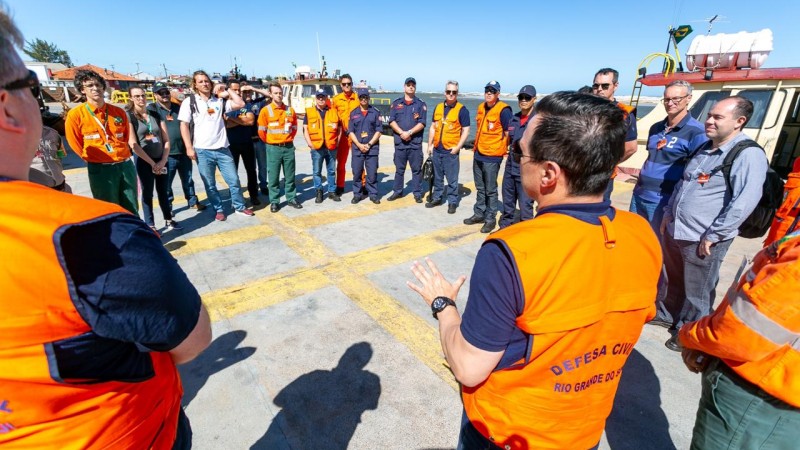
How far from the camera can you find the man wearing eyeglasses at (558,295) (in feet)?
3.45

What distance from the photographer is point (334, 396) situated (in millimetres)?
2551

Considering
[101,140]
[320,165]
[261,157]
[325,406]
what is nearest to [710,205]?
[325,406]

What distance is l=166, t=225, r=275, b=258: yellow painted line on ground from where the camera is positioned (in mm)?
4786

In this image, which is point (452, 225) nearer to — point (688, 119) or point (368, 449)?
point (688, 119)

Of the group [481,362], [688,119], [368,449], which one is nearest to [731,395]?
[481,362]

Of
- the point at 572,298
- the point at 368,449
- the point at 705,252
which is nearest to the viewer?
the point at 572,298

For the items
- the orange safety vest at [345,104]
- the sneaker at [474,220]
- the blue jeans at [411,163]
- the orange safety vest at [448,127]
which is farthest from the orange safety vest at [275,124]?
the sneaker at [474,220]

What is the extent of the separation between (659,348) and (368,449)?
251cm

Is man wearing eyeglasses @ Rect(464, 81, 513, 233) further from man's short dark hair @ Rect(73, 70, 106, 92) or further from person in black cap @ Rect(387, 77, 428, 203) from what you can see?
man's short dark hair @ Rect(73, 70, 106, 92)

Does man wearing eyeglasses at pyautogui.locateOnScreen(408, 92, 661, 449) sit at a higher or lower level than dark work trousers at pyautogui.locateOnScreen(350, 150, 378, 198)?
higher

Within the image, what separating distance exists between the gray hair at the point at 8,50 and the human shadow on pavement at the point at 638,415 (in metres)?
3.00

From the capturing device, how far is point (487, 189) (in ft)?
18.7

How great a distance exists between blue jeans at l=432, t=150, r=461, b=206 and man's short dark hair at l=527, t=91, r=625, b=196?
16.7 feet

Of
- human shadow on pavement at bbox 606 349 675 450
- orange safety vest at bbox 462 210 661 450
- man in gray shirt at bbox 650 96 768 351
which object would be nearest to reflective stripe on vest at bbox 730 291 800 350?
orange safety vest at bbox 462 210 661 450
